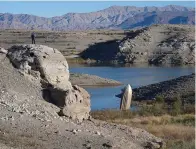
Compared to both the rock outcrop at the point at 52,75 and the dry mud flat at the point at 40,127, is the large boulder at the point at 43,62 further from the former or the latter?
the dry mud flat at the point at 40,127

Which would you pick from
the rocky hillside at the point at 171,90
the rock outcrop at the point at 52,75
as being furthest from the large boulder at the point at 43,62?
the rocky hillside at the point at 171,90

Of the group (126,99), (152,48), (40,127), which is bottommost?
(152,48)

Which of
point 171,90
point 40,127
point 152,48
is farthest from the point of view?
point 152,48

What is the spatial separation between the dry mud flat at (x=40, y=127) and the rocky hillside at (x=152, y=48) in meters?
69.1

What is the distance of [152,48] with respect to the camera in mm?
94000

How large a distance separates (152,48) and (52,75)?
7694cm

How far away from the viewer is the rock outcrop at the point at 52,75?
16625 mm

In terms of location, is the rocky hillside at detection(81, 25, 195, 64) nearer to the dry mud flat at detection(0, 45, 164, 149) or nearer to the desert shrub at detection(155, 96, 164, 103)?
the desert shrub at detection(155, 96, 164, 103)

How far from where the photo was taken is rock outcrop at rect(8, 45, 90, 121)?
1662 cm

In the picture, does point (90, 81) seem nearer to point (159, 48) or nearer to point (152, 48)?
point (159, 48)

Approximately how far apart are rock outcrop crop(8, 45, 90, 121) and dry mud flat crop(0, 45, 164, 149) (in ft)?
0.82

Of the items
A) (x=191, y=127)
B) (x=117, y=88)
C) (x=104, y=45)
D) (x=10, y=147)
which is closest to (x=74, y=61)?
(x=104, y=45)

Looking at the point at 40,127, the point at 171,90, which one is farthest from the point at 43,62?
the point at 171,90

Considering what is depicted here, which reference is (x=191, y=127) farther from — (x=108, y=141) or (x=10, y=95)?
(x=10, y=95)
